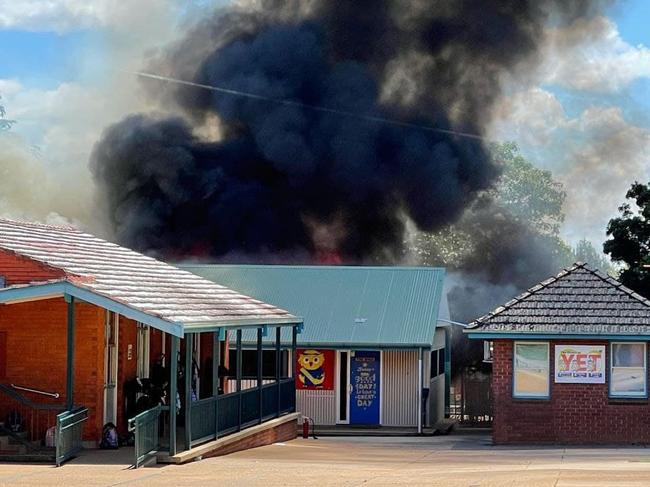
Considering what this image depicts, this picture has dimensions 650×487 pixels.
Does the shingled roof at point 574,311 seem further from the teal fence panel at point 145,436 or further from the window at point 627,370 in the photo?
the teal fence panel at point 145,436

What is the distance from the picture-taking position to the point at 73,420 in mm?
18984

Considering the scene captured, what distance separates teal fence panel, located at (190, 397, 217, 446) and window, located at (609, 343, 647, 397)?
830 centimetres

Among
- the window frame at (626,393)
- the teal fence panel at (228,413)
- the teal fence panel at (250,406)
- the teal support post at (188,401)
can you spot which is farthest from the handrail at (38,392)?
the window frame at (626,393)

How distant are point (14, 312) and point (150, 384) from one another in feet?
9.63

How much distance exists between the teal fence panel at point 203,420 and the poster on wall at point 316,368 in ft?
42.4

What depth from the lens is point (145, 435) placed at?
1825 centimetres

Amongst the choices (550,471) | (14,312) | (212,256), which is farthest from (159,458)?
(212,256)

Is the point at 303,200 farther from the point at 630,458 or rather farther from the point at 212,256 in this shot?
the point at 630,458

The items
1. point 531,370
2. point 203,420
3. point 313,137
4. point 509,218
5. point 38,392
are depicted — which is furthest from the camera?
point 509,218

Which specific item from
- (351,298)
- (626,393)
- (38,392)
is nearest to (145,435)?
(38,392)

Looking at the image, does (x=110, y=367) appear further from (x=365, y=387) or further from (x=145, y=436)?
(x=365, y=387)

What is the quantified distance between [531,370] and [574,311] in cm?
141

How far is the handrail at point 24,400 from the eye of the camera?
19344 millimetres

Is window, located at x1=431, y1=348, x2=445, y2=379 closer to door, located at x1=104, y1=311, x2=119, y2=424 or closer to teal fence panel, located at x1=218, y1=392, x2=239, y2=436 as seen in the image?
teal fence panel, located at x1=218, y1=392, x2=239, y2=436
